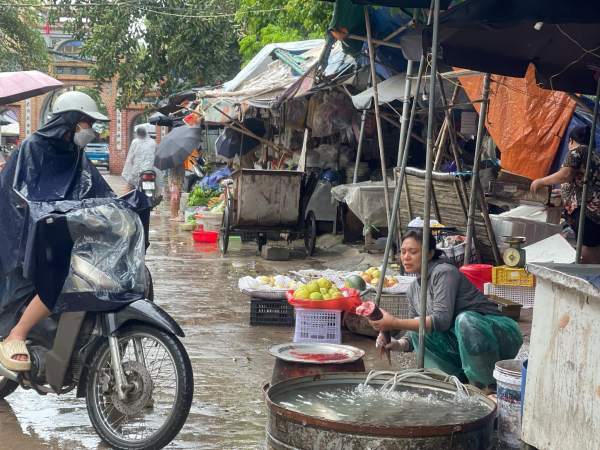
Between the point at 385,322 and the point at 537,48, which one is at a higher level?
the point at 537,48

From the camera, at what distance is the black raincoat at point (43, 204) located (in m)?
3.98

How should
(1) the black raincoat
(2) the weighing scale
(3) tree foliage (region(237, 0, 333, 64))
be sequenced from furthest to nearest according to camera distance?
1. (3) tree foliage (region(237, 0, 333, 64))
2. (2) the weighing scale
3. (1) the black raincoat

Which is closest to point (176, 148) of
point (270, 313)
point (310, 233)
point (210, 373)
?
point (310, 233)

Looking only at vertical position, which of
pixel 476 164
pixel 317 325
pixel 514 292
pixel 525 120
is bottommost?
pixel 317 325

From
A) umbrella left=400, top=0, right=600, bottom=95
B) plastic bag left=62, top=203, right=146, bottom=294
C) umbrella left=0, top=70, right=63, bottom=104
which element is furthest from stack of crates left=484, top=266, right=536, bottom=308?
umbrella left=0, top=70, right=63, bottom=104

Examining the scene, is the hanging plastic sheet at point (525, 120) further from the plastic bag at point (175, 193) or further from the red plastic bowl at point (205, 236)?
the plastic bag at point (175, 193)

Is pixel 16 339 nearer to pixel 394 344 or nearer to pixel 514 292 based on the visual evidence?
pixel 394 344

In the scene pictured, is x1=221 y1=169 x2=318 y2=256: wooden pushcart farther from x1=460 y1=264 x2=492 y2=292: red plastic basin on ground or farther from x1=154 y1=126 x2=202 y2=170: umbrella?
x1=154 y1=126 x2=202 y2=170: umbrella

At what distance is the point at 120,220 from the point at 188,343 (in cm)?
256

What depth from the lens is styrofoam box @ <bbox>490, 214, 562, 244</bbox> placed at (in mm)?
8469

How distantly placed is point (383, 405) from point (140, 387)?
1373 millimetres

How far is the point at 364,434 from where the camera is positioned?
9.76ft

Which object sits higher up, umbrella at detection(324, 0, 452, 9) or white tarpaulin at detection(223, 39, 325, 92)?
white tarpaulin at detection(223, 39, 325, 92)

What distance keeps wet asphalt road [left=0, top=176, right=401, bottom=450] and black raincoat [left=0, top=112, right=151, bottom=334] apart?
0.76 m
